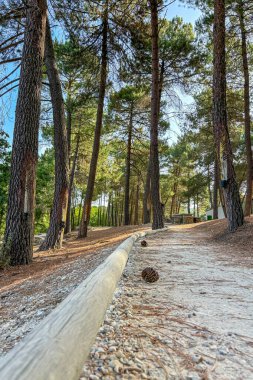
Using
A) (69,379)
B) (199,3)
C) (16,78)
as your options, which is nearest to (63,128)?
(16,78)

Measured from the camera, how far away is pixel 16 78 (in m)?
8.05

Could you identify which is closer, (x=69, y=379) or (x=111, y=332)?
(x=69, y=379)

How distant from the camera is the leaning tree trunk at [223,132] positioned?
705 centimetres

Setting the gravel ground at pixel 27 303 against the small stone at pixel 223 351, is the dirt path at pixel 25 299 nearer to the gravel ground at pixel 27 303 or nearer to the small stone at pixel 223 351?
the gravel ground at pixel 27 303

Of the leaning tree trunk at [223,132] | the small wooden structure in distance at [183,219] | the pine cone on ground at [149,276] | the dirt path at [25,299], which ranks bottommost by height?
the dirt path at [25,299]

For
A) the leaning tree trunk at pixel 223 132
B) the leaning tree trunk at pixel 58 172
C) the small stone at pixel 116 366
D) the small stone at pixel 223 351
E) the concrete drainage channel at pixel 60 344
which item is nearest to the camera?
the concrete drainage channel at pixel 60 344

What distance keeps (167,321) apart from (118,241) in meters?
5.27

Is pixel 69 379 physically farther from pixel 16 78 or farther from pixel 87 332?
pixel 16 78

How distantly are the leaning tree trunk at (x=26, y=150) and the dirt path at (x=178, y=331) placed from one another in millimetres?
3051

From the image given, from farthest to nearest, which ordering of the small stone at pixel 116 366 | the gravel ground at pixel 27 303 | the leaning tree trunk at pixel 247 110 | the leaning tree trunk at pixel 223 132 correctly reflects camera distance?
the leaning tree trunk at pixel 247 110 < the leaning tree trunk at pixel 223 132 < the gravel ground at pixel 27 303 < the small stone at pixel 116 366

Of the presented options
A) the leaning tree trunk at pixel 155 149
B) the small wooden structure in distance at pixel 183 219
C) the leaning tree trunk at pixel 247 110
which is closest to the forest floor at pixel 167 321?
the leaning tree trunk at pixel 155 149

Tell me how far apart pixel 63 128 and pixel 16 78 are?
5.90ft

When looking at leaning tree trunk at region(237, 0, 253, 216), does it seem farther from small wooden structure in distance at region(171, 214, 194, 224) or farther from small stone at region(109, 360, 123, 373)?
small stone at region(109, 360, 123, 373)

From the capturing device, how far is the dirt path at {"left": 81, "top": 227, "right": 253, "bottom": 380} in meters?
1.34
